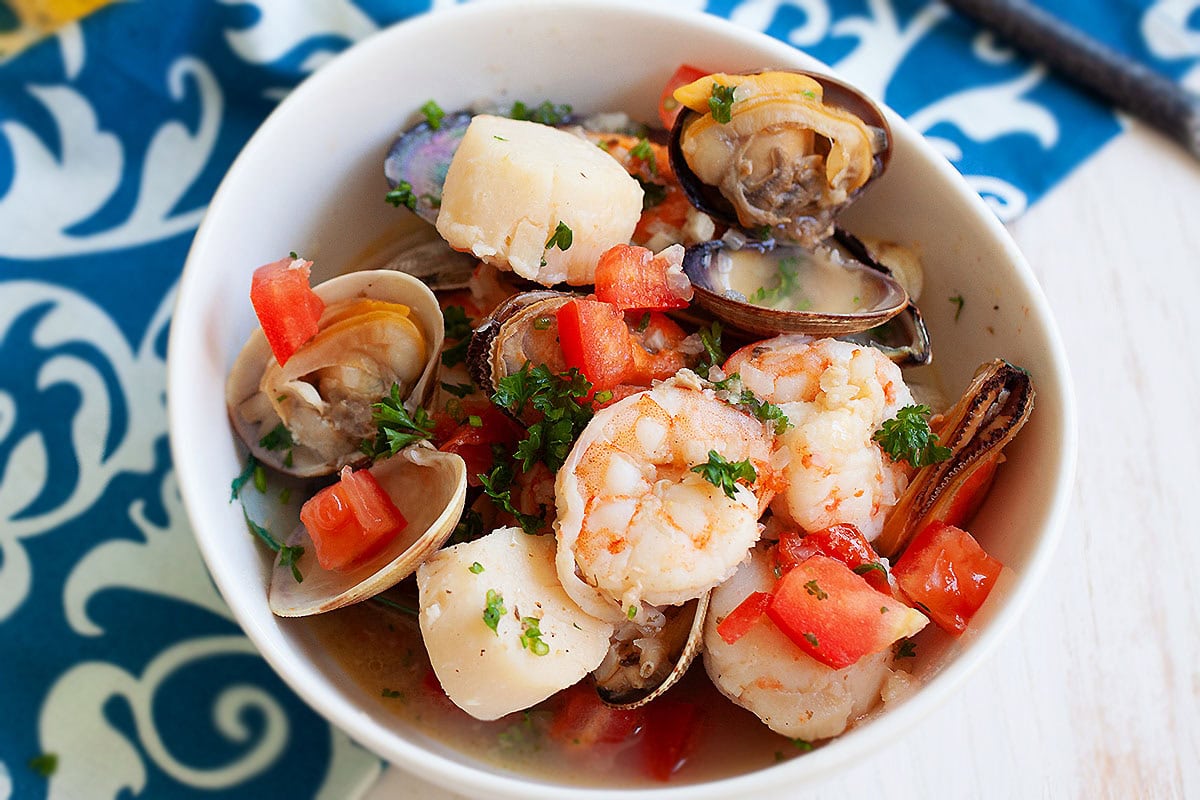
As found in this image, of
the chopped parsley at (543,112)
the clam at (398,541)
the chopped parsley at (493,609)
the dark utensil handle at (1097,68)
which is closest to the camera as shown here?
the chopped parsley at (493,609)

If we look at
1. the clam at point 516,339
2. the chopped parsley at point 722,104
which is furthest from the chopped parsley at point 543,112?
the clam at point 516,339

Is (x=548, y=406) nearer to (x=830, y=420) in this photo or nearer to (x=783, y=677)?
(x=830, y=420)

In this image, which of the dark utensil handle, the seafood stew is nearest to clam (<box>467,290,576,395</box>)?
the seafood stew

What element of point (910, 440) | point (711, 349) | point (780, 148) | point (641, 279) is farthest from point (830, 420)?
point (780, 148)

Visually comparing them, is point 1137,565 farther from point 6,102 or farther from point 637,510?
point 6,102

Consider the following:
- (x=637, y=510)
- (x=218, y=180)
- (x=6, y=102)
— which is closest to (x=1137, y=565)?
(x=637, y=510)

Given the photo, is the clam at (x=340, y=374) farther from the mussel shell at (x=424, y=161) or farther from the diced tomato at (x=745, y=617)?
the diced tomato at (x=745, y=617)
